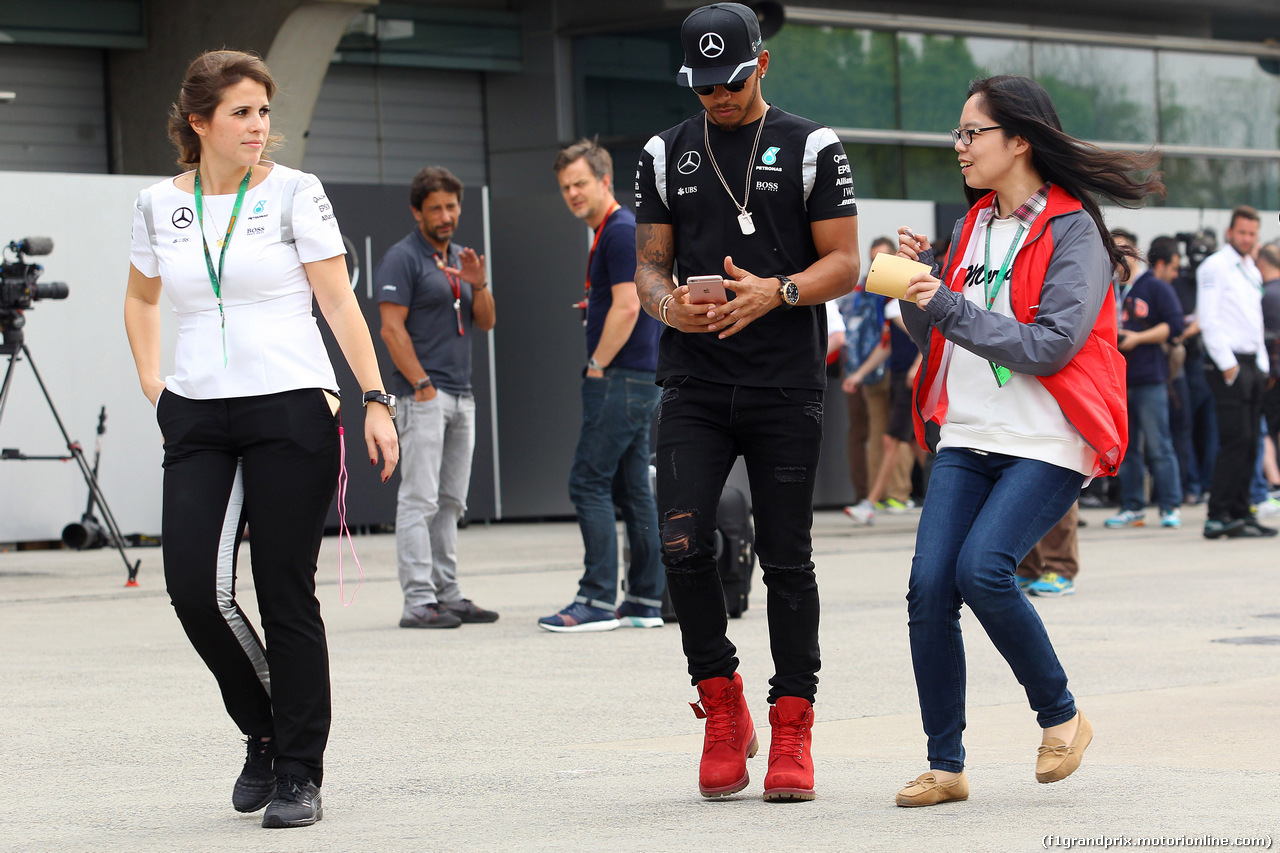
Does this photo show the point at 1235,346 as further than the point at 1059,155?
Yes

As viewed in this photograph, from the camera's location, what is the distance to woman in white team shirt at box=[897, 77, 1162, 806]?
4086 millimetres

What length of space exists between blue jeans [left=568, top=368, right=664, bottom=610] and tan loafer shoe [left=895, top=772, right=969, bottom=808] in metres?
3.50

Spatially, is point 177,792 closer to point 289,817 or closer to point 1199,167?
point 289,817

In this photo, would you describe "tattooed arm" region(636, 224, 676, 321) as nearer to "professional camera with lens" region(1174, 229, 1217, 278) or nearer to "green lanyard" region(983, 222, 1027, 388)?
"green lanyard" region(983, 222, 1027, 388)

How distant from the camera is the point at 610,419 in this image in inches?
301

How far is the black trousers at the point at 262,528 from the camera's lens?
4.15 m

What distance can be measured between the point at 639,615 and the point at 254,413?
4.09m

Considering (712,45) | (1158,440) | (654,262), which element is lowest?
(1158,440)

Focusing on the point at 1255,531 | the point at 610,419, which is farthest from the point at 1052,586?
the point at 1255,531

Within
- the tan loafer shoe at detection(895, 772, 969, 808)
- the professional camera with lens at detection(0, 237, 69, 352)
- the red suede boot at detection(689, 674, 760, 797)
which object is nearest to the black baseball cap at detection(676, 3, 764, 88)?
the red suede boot at detection(689, 674, 760, 797)

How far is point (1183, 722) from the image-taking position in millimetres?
5297

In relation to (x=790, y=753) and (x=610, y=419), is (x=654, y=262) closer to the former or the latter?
(x=790, y=753)

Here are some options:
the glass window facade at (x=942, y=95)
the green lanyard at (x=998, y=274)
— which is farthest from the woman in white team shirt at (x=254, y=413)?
the glass window facade at (x=942, y=95)

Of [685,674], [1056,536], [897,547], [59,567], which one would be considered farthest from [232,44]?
[685,674]
